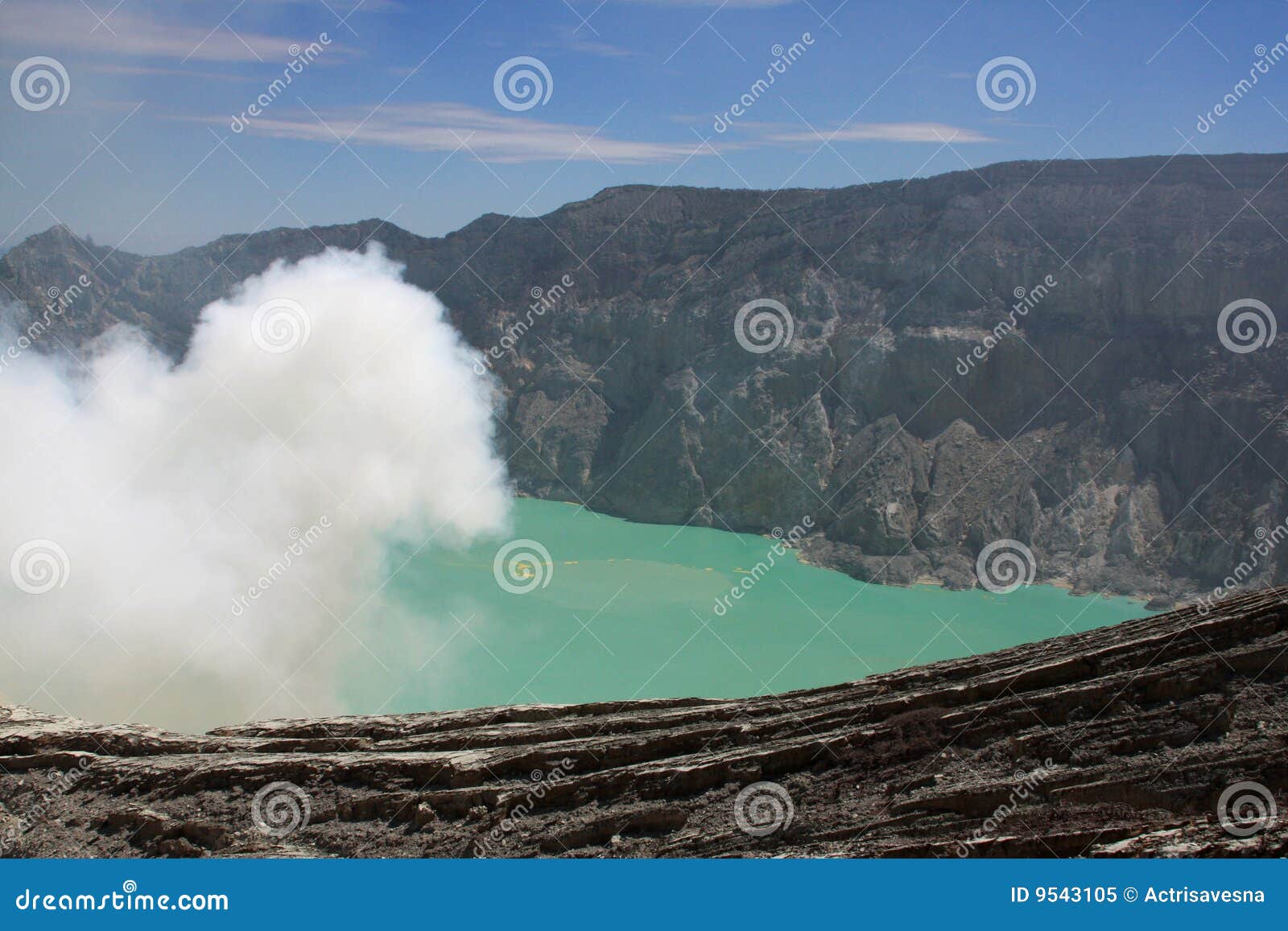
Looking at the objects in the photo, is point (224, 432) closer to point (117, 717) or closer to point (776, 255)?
point (117, 717)

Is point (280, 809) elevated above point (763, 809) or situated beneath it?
elevated above
